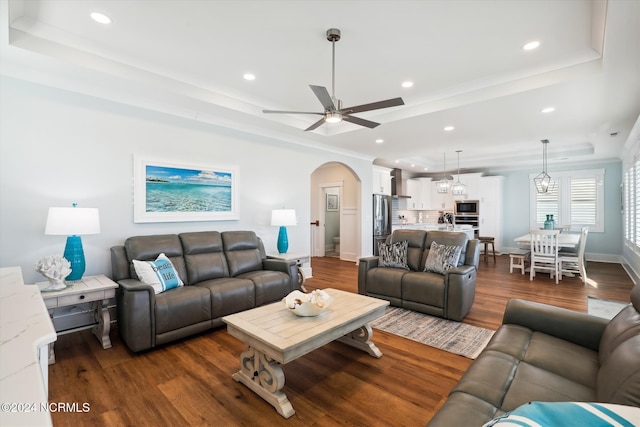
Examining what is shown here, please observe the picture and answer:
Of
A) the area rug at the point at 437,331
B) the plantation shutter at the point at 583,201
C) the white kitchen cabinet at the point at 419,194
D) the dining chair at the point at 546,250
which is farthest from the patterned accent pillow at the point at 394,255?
the plantation shutter at the point at 583,201

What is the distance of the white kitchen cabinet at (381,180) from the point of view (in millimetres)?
7836

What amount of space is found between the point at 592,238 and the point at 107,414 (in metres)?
10.1

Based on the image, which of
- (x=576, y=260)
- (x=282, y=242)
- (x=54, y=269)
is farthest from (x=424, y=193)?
(x=54, y=269)

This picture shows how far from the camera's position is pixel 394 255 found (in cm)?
423

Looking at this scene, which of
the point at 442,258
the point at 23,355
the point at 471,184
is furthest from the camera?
the point at 471,184

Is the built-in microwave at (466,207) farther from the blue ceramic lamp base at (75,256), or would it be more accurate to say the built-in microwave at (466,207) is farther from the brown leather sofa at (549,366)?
the blue ceramic lamp base at (75,256)

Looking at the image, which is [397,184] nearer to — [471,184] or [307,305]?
[471,184]

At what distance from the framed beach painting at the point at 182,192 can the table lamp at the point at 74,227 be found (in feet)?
2.30

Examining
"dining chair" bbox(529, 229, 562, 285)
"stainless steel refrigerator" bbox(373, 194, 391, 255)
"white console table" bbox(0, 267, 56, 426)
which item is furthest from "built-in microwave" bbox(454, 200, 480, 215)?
"white console table" bbox(0, 267, 56, 426)

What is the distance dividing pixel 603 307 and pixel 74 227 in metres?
6.06

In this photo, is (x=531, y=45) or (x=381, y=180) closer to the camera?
(x=531, y=45)

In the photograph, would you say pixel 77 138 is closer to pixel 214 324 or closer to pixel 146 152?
pixel 146 152

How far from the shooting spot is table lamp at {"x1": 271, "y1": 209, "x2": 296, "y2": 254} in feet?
15.4

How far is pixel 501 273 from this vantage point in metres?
6.14
